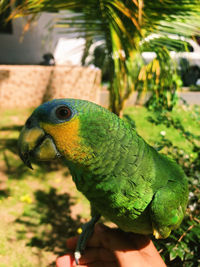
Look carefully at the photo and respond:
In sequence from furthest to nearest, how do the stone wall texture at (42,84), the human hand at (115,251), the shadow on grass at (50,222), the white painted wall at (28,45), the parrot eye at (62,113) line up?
the white painted wall at (28,45), the stone wall texture at (42,84), the shadow on grass at (50,222), the human hand at (115,251), the parrot eye at (62,113)

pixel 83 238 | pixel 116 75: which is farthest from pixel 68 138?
pixel 116 75

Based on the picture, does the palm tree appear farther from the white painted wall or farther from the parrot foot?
the white painted wall

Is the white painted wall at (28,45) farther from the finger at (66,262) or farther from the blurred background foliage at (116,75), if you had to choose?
the finger at (66,262)

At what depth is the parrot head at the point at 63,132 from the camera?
0.97 meters

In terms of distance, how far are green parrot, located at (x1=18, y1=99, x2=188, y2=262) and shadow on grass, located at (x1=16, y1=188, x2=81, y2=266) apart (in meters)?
1.01

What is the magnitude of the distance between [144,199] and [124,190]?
0.16 meters

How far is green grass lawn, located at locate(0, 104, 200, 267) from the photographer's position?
221cm

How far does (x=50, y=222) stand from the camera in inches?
100

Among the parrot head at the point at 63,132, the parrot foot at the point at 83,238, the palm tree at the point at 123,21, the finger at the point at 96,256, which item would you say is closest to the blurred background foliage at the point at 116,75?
the palm tree at the point at 123,21

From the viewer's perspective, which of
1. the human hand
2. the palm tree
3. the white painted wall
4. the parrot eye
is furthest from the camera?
the white painted wall

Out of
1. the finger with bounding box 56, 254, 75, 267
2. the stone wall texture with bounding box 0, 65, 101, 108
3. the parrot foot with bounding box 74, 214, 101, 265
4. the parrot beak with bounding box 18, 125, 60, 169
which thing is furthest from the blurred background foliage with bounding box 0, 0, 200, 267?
the stone wall texture with bounding box 0, 65, 101, 108

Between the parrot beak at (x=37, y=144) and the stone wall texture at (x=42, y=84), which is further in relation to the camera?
the stone wall texture at (x=42, y=84)

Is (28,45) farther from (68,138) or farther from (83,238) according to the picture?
(68,138)

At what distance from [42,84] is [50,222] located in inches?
116
